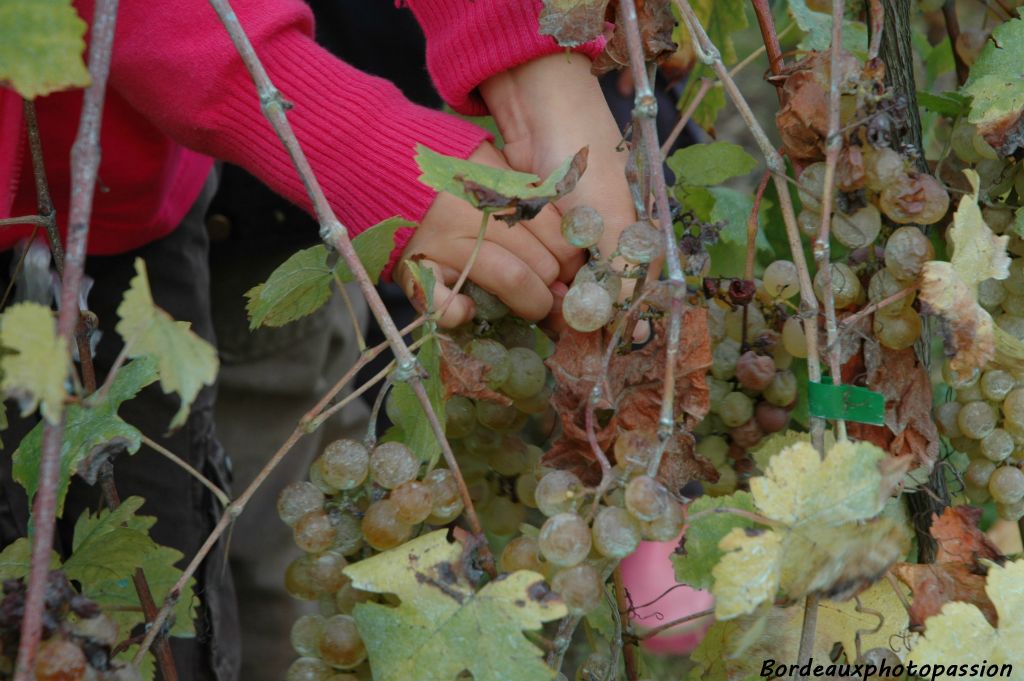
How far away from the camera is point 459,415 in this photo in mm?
708

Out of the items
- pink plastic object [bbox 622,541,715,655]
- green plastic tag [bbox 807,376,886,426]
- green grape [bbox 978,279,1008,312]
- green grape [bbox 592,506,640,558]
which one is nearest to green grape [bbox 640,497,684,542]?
green grape [bbox 592,506,640,558]

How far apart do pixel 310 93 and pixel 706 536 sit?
1.48 ft

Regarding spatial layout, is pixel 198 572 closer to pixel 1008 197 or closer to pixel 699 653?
pixel 699 653

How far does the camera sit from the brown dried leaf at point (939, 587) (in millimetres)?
535

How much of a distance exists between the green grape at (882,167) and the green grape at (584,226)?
0.15 m

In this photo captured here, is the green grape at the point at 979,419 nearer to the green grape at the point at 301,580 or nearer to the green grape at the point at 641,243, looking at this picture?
the green grape at the point at 641,243

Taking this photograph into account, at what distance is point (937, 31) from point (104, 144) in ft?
3.23

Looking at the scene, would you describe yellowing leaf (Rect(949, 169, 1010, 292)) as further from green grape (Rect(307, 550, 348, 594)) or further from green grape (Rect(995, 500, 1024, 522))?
green grape (Rect(307, 550, 348, 594))

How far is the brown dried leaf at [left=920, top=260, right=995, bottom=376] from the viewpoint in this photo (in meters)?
0.53

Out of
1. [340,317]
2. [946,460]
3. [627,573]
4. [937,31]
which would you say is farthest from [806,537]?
[627,573]

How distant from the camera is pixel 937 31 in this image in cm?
131

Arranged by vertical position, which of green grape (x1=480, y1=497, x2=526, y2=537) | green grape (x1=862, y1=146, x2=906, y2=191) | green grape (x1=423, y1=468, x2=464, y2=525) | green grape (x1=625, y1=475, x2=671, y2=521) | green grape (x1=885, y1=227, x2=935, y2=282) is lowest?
green grape (x1=480, y1=497, x2=526, y2=537)

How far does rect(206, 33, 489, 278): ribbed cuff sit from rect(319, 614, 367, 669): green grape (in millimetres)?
284

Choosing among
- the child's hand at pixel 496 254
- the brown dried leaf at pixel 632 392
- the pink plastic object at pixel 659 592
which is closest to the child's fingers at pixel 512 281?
the child's hand at pixel 496 254
